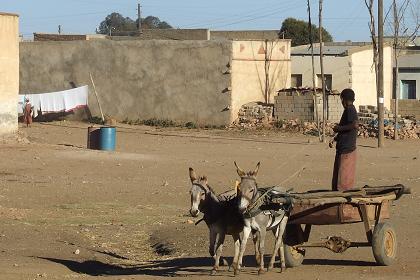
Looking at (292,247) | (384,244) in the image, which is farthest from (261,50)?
(384,244)

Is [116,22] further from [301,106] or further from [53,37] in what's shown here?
[301,106]

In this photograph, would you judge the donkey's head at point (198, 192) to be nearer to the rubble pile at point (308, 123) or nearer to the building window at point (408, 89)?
the rubble pile at point (308, 123)

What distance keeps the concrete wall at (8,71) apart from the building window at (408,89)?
33035 millimetres

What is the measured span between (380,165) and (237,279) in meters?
18.4

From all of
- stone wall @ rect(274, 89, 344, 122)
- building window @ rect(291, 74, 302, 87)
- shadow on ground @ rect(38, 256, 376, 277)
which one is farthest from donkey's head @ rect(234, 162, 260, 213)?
building window @ rect(291, 74, 302, 87)

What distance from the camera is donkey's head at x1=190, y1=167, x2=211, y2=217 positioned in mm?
11770

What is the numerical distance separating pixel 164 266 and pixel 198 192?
219cm

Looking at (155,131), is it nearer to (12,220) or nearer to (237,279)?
(12,220)

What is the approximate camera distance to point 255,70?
4544 centimetres

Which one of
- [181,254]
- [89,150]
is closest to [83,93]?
[89,150]

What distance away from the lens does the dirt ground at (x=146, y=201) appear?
13430 mm

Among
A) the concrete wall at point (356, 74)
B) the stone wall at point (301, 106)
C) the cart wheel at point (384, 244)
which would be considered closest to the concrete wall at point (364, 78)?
the concrete wall at point (356, 74)

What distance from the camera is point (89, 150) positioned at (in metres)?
31.0

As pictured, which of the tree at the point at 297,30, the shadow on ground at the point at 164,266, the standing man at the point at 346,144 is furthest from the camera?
the tree at the point at 297,30
